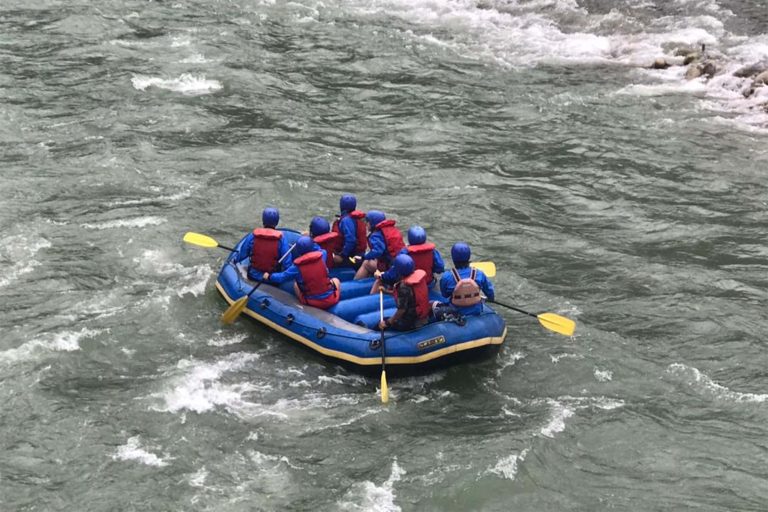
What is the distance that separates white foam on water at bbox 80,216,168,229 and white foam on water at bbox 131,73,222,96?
6.16 meters

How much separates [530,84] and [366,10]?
24.1ft

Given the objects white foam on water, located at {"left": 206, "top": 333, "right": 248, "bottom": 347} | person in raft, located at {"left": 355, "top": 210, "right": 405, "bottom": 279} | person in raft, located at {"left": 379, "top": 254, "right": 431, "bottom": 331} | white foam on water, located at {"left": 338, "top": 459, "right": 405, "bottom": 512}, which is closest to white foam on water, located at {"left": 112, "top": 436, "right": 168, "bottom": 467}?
white foam on water, located at {"left": 338, "top": 459, "right": 405, "bottom": 512}

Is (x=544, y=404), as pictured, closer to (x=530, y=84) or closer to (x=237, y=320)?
(x=237, y=320)

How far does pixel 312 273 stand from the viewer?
9891 millimetres

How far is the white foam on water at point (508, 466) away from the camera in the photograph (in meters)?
8.24

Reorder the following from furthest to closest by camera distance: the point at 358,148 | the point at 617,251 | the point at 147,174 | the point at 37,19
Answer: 1. the point at 37,19
2. the point at 358,148
3. the point at 147,174
4. the point at 617,251

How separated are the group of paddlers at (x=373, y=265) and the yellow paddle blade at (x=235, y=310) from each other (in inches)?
16.0

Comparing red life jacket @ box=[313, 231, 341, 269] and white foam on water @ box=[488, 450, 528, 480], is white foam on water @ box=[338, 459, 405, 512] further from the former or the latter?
red life jacket @ box=[313, 231, 341, 269]

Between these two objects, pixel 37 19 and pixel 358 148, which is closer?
pixel 358 148

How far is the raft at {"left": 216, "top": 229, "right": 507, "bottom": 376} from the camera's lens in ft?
30.8

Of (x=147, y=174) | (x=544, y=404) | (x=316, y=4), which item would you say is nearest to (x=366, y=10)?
(x=316, y=4)

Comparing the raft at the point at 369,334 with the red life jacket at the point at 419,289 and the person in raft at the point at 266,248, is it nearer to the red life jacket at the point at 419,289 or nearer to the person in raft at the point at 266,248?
the red life jacket at the point at 419,289

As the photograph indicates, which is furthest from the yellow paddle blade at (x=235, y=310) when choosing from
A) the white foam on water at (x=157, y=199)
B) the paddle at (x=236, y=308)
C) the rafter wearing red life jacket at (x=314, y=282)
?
the white foam on water at (x=157, y=199)

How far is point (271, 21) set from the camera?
78.2 ft
